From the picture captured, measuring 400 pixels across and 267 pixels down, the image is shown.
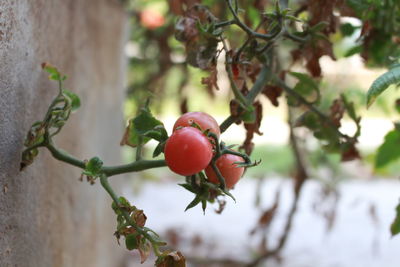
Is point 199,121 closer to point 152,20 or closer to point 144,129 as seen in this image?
point 144,129

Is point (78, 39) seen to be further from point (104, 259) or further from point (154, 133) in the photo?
point (104, 259)

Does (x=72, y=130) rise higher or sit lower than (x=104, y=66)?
lower

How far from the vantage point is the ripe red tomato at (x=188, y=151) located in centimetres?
48

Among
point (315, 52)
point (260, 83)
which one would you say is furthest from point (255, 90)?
point (315, 52)

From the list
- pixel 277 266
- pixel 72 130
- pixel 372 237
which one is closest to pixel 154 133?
pixel 72 130

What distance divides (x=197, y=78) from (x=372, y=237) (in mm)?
951

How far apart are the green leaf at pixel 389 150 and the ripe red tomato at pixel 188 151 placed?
48 cm

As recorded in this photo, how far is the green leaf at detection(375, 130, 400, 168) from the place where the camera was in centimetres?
88

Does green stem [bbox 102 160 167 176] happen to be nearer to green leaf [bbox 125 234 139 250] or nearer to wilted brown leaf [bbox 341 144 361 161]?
green leaf [bbox 125 234 139 250]

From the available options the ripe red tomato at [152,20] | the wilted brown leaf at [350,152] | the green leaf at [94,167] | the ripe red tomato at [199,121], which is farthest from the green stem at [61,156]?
the ripe red tomato at [152,20]

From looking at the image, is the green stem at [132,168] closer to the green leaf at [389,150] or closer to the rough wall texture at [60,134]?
the rough wall texture at [60,134]

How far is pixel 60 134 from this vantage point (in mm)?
795

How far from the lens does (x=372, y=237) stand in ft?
5.99

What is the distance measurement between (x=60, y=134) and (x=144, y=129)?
27cm
